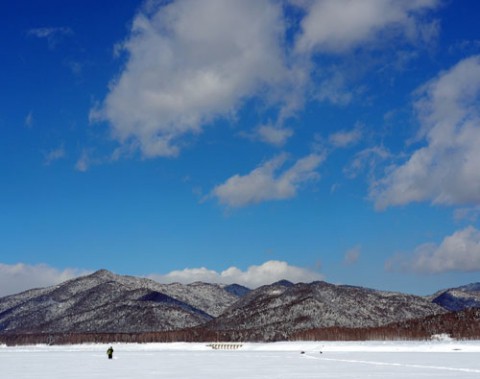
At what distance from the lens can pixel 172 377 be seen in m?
72.6

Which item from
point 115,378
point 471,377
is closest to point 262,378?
point 115,378

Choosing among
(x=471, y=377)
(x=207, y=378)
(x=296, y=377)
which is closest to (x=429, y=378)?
(x=471, y=377)

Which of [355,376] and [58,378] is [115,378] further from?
[355,376]

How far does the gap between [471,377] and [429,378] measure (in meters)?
4.07

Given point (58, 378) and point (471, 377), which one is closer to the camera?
point (471, 377)

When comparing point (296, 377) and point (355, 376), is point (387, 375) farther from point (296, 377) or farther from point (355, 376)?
point (296, 377)

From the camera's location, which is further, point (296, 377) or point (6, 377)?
point (6, 377)

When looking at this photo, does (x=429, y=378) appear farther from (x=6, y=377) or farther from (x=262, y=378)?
(x=6, y=377)

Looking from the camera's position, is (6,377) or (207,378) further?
(6,377)

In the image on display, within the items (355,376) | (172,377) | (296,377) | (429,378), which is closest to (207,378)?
(172,377)

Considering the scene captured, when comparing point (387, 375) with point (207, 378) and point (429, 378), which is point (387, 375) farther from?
point (207, 378)

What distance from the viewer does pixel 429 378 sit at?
6862 centimetres

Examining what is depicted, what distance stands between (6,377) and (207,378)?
23187 mm

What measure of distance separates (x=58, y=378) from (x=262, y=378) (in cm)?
2181
